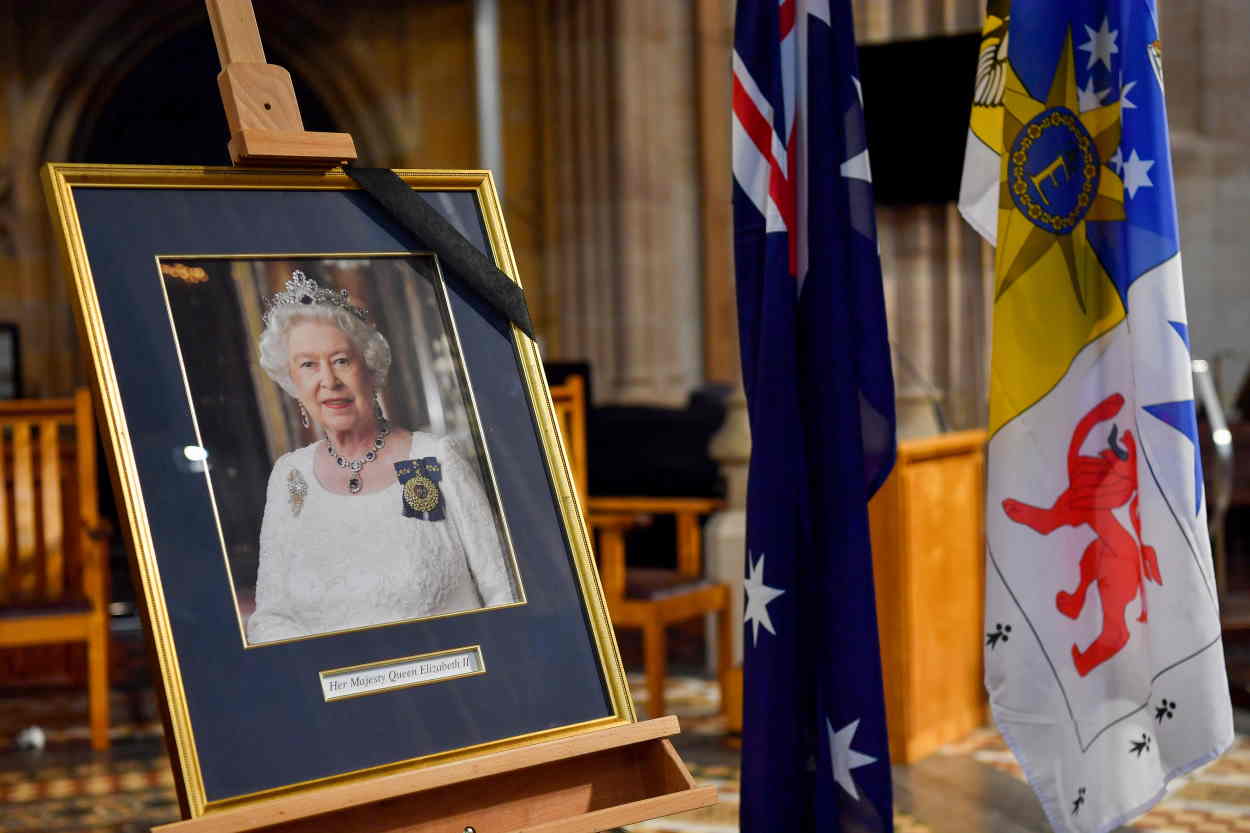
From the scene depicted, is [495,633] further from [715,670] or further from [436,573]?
[715,670]

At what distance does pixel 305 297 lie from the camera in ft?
4.83

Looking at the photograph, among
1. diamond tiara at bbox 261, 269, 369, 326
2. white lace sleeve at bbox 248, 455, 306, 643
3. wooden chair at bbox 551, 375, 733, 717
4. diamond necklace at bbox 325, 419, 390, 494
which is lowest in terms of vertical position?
wooden chair at bbox 551, 375, 733, 717

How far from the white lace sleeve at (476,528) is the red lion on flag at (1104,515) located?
902mm

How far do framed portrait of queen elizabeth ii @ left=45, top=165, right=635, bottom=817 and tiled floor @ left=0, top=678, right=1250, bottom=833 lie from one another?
150 centimetres

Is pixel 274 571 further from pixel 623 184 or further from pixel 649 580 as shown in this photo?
pixel 623 184

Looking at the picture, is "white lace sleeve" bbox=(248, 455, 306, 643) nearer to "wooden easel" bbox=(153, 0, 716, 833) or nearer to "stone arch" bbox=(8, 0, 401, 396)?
"wooden easel" bbox=(153, 0, 716, 833)

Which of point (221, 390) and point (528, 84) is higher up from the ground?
point (528, 84)

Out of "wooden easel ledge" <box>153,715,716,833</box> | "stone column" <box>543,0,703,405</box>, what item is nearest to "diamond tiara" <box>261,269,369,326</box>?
"wooden easel ledge" <box>153,715,716,833</box>

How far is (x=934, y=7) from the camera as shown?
670 centimetres

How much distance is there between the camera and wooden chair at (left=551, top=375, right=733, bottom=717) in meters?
3.56

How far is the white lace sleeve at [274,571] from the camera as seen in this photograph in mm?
1319

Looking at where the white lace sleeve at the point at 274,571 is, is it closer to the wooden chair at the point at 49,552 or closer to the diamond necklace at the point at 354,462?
the diamond necklace at the point at 354,462

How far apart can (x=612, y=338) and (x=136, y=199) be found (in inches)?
282

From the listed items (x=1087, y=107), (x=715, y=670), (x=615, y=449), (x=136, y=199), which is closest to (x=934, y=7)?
(x=615, y=449)
